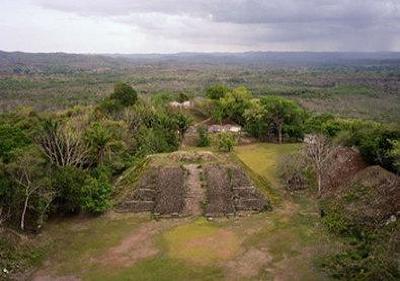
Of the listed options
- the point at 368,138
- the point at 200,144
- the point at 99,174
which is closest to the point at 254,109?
the point at 200,144

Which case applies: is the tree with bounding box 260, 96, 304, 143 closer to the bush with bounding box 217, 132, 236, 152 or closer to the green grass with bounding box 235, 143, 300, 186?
the green grass with bounding box 235, 143, 300, 186

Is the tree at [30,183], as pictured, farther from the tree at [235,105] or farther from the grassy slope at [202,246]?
the tree at [235,105]

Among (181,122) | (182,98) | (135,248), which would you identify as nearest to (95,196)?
(135,248)

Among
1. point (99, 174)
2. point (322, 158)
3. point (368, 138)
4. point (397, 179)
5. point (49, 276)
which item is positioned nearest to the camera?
point (49, 276)

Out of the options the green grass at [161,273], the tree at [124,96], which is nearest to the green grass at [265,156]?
the tree at [124,96]

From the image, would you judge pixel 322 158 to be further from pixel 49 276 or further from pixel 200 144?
pixel 49 276
